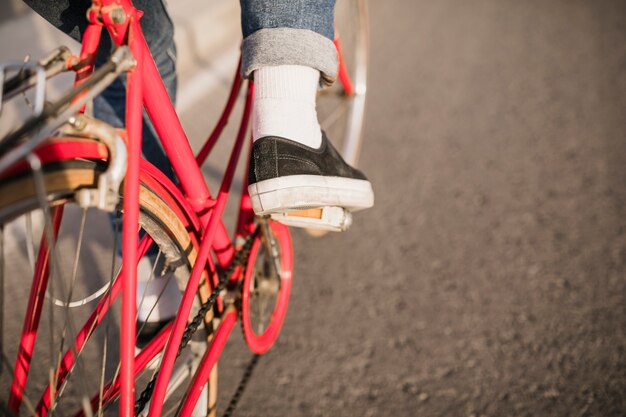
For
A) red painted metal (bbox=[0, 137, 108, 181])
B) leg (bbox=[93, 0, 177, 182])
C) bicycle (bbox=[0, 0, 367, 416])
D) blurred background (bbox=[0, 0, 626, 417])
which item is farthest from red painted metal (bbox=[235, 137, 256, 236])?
red painted metal (bbox=[0, 137, 108, 181])

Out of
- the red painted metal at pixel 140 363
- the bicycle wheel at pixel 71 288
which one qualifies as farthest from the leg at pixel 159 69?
the red painted metal at pixel 140 363

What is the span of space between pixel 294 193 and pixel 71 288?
0.46 m

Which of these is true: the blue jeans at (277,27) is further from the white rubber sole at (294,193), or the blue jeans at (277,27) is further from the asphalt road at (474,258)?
the asphalt road at (474,258)

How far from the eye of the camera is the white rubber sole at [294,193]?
3.50 feet

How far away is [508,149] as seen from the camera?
241cm

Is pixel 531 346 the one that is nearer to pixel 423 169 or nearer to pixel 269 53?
pixel 423 169

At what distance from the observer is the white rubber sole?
1067 mm

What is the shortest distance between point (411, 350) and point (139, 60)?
120cm

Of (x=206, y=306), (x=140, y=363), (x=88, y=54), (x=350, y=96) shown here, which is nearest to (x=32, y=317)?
(x=140, y=363)

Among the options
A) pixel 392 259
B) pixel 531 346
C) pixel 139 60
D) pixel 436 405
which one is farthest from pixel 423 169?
pixel 139 60

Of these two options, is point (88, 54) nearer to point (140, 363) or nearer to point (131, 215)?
point (131, 215)

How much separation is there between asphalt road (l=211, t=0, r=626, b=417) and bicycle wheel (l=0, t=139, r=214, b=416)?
44 cm

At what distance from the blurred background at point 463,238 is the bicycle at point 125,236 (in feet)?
0.89

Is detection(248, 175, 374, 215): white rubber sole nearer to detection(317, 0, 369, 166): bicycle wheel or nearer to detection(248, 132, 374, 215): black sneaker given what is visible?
detection(248, 132, 374, 215): black sneaker
